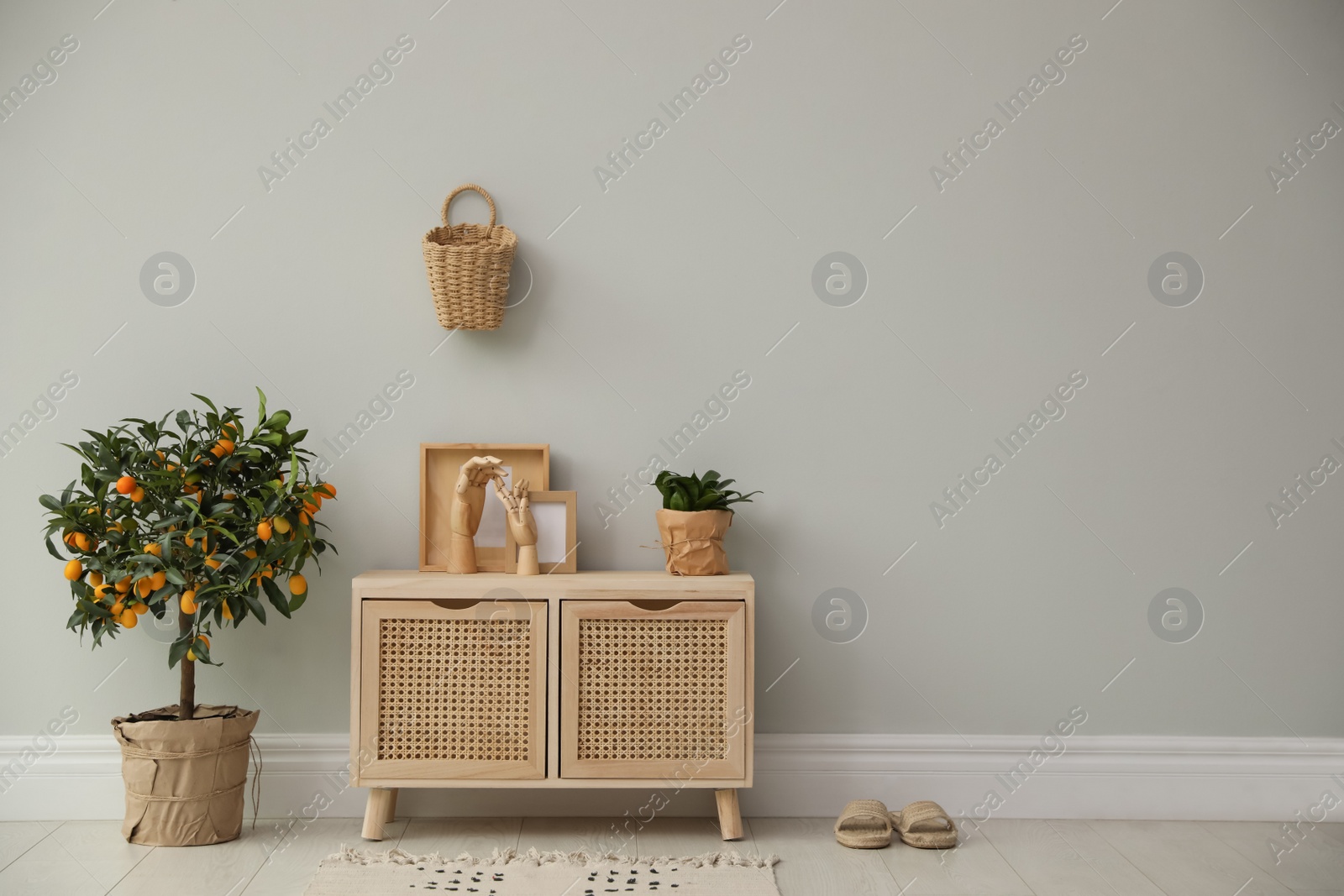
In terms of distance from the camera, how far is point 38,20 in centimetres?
252

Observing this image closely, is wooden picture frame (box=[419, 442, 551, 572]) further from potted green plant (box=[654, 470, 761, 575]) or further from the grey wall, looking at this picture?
potted green plant (box=[654, 470, 761, 575])

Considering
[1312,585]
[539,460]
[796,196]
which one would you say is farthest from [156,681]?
[1312,585]

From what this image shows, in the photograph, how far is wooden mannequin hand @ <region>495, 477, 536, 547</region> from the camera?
7.70 feet

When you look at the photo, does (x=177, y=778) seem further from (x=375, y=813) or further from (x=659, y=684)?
(x=659, y=684)

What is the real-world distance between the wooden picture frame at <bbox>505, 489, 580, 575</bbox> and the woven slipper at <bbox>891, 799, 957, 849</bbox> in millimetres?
1032

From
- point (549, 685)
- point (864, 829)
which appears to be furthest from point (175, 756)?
point (864, 829)

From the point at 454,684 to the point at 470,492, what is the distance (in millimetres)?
464

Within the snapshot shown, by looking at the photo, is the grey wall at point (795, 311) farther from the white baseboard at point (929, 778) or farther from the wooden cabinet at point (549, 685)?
the wooden cabinet at point (549, 685)

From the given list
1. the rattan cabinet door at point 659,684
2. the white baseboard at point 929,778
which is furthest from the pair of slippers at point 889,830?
the rattan cabinet door at point 659,684

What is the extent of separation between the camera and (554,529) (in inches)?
96.5

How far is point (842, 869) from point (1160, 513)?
4.22 feet

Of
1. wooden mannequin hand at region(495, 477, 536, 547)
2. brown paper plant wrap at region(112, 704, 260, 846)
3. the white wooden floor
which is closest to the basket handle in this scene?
wooden mannequin hand at region(495, 477, 536, 547)

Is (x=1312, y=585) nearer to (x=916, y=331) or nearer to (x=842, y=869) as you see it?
(x=916, y=331)

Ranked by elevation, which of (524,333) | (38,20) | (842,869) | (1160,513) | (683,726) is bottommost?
(842,869)
